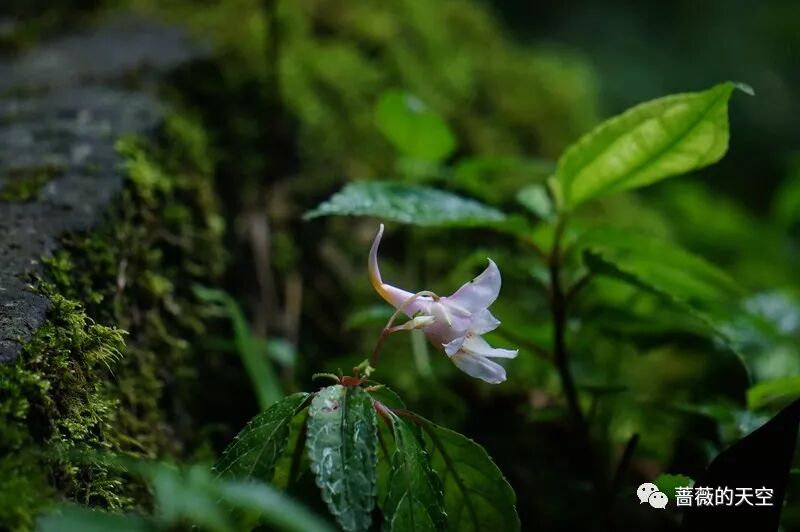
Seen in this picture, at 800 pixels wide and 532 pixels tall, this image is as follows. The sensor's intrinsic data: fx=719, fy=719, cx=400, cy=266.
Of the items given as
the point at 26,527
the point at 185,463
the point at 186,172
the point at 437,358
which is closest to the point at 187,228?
the point at 186,172

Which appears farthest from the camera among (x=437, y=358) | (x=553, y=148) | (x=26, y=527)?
(x=553, y=148)

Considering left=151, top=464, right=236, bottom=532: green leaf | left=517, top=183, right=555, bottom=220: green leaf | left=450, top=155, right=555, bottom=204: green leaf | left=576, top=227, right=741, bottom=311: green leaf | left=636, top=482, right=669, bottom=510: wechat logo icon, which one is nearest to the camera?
left=151, top=464, right=236, bottom=532: green leaf

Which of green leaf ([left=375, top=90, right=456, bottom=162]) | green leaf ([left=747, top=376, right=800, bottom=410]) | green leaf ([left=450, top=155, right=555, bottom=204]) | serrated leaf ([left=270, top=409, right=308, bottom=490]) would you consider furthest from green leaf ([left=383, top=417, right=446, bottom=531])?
green leaf ([left=375, top=90, right=456, bottom=162])

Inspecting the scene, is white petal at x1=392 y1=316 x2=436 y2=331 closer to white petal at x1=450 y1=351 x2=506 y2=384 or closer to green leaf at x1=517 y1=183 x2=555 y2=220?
white petal at x1=450 y1=351 x2=506 y2=384

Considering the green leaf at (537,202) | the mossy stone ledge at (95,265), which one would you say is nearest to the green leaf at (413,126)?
the green leaf at (537,202)

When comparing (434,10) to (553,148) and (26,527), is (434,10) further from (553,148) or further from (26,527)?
(26,527)

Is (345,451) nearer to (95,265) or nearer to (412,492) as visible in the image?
(412,492)
